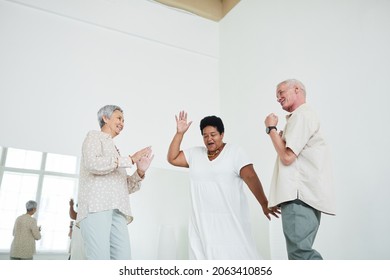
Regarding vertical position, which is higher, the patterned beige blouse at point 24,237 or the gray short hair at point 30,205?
the gray short hair at point 30,205

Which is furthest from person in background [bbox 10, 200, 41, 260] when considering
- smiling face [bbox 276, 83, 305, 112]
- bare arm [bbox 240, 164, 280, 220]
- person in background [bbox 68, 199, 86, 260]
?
smiling face [bbox 276, 83, 305, 112]

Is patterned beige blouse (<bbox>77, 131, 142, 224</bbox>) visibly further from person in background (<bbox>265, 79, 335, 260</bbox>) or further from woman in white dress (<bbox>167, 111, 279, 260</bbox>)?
person in background (<bbox>265, 79, 335, 260</bbox>)

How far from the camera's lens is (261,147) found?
4.15 metres

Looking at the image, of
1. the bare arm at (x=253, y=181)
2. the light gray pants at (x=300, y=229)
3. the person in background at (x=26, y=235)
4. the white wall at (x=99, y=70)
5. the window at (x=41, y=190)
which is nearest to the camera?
the light gray pants at (x=300, y=229)

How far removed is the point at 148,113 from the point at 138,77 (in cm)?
45

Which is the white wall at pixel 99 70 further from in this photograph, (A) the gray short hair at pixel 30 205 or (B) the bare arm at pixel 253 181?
(B) the bare arm at pixel 253 181

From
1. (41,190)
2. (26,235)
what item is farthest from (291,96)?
(26,235)

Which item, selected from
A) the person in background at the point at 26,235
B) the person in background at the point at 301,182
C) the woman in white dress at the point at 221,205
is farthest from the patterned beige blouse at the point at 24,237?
the person in background at the point at 301,182

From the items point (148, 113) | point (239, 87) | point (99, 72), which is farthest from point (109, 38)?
point (239, 87)

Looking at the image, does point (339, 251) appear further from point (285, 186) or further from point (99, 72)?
point (99, 72)

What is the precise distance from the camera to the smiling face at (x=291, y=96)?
7.41 ft

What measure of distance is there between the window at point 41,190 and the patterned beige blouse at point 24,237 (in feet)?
0.14

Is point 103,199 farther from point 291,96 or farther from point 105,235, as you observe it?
point 291,96

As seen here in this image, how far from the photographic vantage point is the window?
3553 mm
